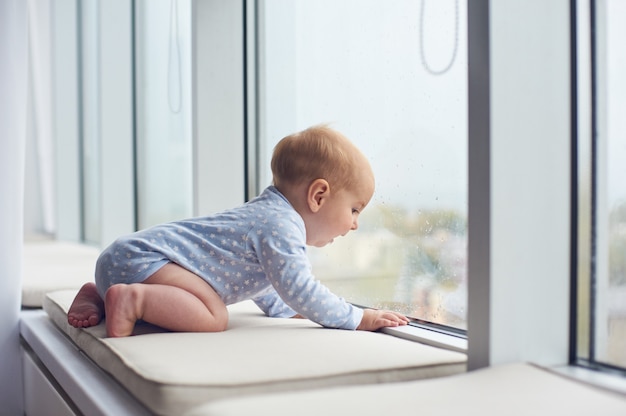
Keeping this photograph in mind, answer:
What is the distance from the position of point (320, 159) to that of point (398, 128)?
9.3 inches

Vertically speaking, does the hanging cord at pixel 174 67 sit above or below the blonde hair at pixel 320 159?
above

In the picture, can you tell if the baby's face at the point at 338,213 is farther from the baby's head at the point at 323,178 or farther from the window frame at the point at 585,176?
the window frame at the point at 585,176

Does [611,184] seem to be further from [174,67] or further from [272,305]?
[174,67]

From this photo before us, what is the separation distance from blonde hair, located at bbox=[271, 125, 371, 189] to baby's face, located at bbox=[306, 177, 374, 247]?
0.02 metres

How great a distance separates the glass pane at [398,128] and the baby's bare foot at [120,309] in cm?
54

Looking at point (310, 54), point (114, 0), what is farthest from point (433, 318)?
point (114, 0)

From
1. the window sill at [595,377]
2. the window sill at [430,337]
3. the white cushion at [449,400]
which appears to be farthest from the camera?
the window sill at [430,337]

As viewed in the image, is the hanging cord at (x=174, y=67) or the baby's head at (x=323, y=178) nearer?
the baby's head at (x=323, y=178)

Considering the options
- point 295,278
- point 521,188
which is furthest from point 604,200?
point 295,278

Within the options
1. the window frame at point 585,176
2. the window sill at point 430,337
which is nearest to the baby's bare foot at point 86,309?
the window sill at point 430,337

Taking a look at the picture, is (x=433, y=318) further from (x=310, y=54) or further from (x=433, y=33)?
(x=310, y=54)

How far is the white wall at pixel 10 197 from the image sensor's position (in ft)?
5.28

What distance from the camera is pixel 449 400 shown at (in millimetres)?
761

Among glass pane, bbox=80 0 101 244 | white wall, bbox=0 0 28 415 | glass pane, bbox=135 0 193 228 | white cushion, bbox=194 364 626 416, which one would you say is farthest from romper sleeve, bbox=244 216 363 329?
glass pane, bbox=80 0 101 244
